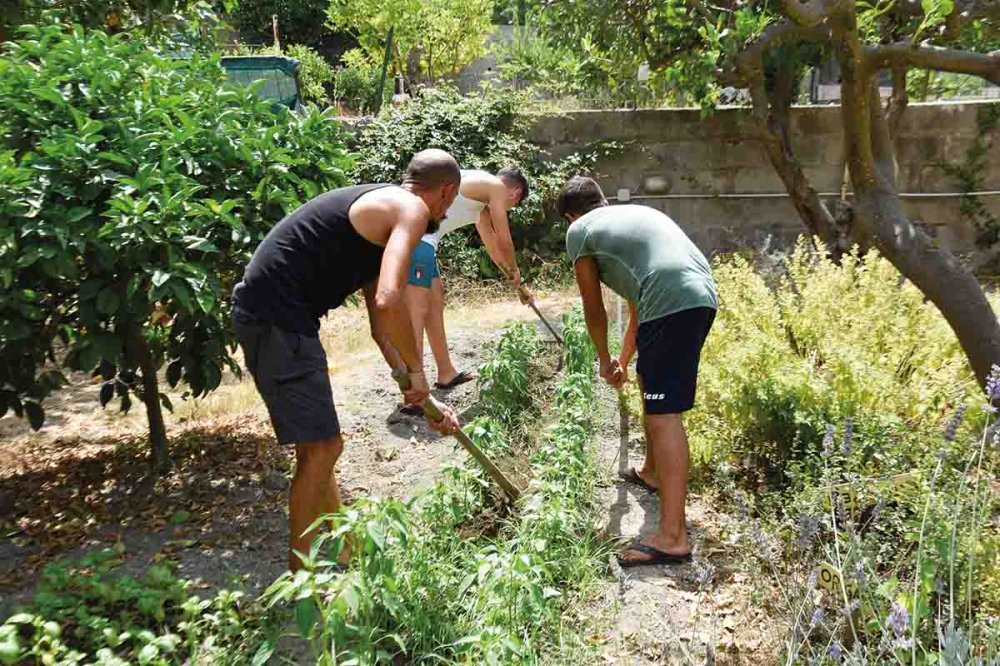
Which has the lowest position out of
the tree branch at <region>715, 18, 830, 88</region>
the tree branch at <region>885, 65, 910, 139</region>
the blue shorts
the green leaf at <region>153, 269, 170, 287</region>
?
the blue shorts

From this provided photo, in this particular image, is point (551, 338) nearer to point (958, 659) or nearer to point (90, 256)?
point (90, 256)

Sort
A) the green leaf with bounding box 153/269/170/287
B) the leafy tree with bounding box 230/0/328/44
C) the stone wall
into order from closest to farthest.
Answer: the green leaf with bounding box 153/269/170/287 < the stone wall < the leafy tree with bounding box 230/0/328/44

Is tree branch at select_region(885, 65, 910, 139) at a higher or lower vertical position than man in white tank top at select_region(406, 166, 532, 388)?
higher

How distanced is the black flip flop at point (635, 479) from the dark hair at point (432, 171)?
1822 millimetres

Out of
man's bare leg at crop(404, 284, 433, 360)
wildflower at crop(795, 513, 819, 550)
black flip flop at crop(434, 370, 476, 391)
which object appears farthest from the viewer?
black flip flop at crop(434, 370, 476, 391)

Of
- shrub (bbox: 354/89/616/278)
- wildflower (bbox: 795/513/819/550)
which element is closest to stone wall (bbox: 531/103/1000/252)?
shrub (bbox: 354/89/616/278)

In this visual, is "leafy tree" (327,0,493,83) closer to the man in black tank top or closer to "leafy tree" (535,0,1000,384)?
"leafy tree" (535,0,1000,384)

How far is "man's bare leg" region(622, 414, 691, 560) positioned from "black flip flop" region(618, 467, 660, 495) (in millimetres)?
709

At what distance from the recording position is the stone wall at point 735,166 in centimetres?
912

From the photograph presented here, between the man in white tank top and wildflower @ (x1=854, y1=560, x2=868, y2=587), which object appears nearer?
wildflower @ (x1=854, y1=560, x2=868, y2=587)

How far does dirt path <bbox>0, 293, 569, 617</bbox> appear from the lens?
372 cm

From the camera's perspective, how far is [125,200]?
3371 mm

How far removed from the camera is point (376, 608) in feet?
8.69

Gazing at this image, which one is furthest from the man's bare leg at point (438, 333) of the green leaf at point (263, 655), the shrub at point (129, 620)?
the green leaf at point (263, 655)
